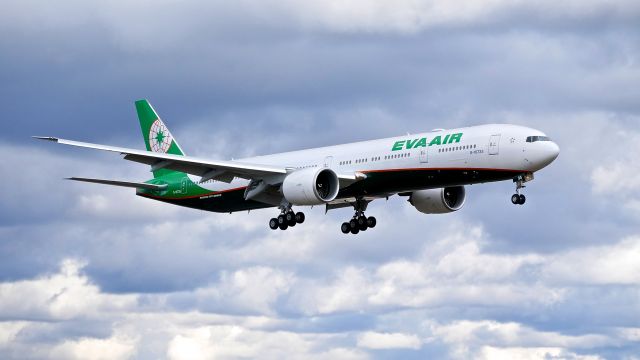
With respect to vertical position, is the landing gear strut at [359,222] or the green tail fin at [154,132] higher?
the green tail fin at [154,132]

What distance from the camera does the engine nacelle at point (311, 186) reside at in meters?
72.6

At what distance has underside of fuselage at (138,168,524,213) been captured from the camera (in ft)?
229

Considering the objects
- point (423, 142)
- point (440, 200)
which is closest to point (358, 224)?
point (440, 200)

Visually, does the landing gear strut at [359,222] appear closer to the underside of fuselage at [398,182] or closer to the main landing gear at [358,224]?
the main landing gear at [358,224]

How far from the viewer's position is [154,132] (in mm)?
92938

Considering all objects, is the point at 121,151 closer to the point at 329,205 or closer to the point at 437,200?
the point at 329,205

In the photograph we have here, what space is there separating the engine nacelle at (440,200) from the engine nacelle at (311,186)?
9.61 meters

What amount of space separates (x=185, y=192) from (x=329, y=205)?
35.1 feet

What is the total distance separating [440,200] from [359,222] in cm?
560

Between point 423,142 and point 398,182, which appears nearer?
point 423,142

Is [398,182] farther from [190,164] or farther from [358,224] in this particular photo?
[190,164]

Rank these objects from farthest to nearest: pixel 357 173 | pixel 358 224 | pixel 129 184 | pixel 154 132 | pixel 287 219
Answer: pixel 154 132
pixel 129 184
pixel 358 224
pixel 287 219
pixel 357 173

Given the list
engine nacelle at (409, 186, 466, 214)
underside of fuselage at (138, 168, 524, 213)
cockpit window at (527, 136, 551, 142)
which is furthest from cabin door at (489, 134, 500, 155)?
engine nacelle at (409, 186, 466, 214)

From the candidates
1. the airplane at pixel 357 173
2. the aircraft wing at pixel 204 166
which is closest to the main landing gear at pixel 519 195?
the airplane at pixel 357 173
